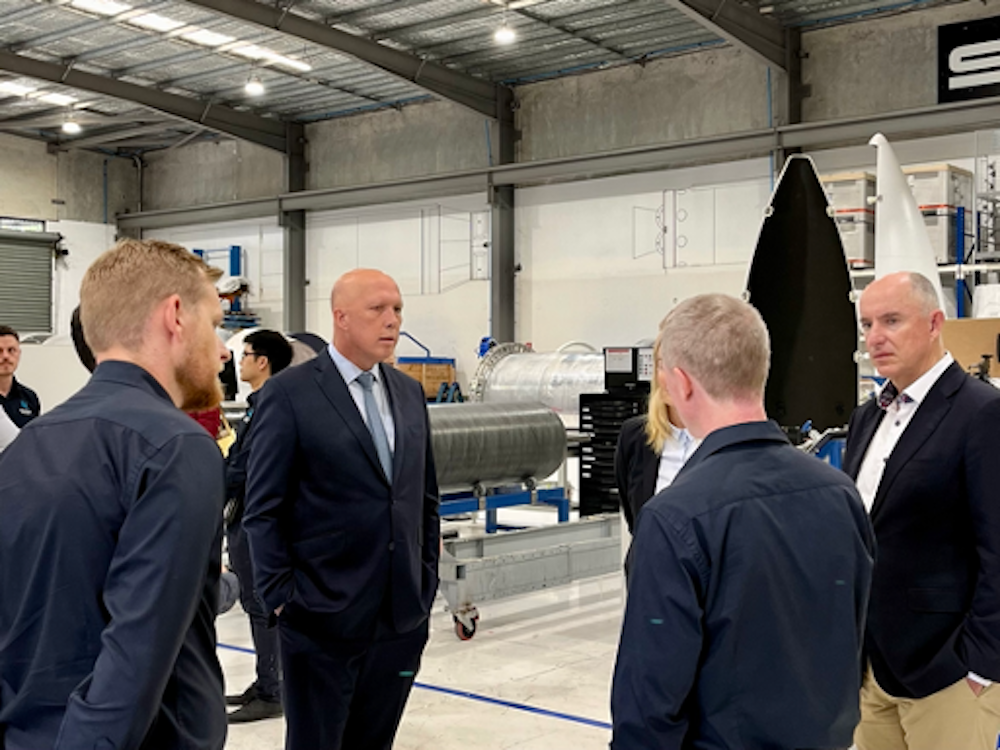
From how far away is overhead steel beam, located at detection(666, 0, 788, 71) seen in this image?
11211mm

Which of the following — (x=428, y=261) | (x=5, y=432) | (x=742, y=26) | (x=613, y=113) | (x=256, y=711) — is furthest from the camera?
(x=428, y=261)

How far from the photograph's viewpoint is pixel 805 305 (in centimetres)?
423

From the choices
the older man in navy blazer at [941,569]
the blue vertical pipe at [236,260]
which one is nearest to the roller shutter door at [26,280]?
the blue vertical pipe at [236,260]

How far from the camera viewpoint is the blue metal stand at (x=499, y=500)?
6621 mm

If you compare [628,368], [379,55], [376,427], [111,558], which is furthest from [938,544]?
[379,55]

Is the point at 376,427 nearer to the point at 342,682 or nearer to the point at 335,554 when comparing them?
the point at 335,554

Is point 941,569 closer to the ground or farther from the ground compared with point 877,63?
closer to the ground

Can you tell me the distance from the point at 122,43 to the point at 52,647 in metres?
14.0

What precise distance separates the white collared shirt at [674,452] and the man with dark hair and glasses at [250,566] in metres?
1.63

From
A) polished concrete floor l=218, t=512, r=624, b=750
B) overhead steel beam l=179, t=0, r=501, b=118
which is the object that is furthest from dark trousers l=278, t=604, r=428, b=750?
overhead steel beam l=179, t=0, r=501, b=118

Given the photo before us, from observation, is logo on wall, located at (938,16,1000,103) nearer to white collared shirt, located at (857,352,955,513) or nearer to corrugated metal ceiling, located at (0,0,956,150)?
corrugated metal ceiling, located at (0,0,956,150)

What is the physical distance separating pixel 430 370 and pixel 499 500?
8.23 meters

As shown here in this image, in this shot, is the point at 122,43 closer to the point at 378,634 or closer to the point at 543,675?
the point at 543,675

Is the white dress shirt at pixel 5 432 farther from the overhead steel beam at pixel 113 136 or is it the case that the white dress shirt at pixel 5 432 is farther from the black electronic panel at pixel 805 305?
the overhead steel beam at pixel 113 136
